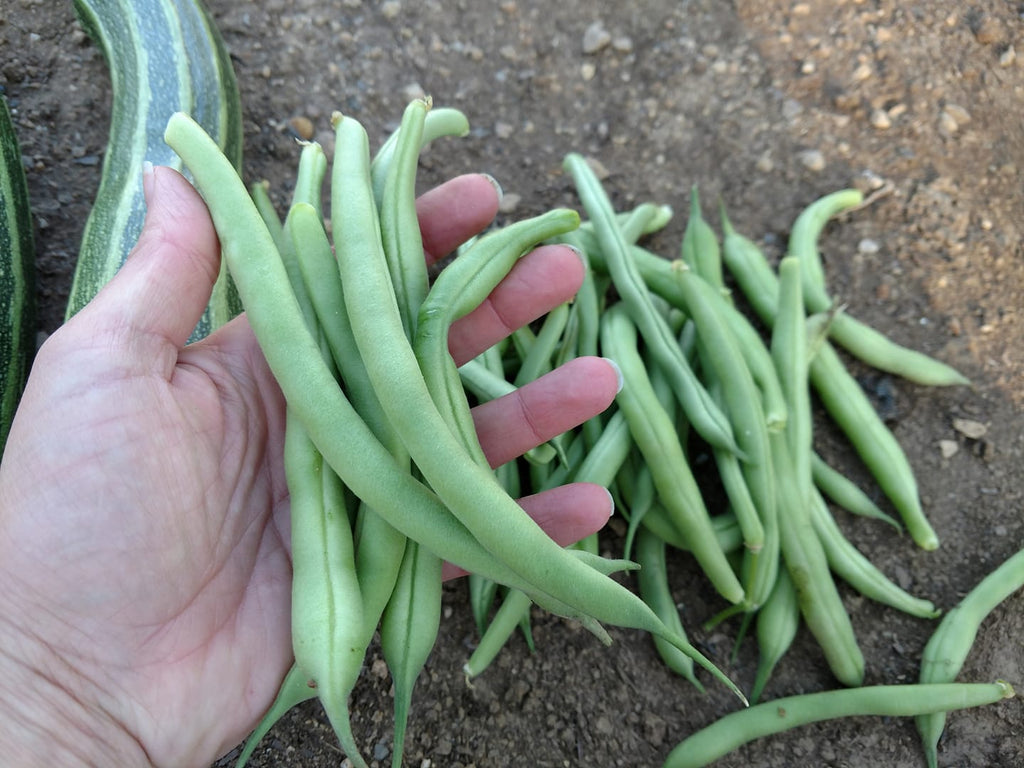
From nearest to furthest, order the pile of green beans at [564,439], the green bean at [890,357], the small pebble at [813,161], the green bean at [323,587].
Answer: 1. the green bean at [323,587]
2. the pile of green beans at [564,439]
3. the green bean at [890,357]
4. the small pebble at [813,161]

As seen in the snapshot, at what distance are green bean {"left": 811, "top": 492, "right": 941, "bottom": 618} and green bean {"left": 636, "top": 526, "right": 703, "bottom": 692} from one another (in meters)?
0.54

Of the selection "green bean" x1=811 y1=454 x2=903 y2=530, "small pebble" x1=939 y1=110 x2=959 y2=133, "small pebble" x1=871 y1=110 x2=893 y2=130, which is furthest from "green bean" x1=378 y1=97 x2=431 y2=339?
"small pebble" x1=939 y1=110 x2=959 y2=133

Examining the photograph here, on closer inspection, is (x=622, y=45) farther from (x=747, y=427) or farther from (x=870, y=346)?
(x=747, y=427)

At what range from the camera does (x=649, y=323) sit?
263cm

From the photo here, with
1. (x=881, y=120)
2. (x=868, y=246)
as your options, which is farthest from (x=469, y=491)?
(x=881, y=120)

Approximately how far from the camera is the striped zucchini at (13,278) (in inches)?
101

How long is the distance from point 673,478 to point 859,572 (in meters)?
0.77

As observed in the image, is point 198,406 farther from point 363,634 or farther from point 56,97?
point 56,97

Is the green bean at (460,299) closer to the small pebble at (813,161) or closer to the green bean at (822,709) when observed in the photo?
the green bean at (822,709)

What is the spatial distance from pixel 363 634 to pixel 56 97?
9.35ft

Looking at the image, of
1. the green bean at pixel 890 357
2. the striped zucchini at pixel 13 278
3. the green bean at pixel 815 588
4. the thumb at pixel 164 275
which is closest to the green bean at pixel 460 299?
the thumb at pixel 164 275

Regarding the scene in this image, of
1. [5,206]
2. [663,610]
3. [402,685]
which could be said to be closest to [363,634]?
[402,685]

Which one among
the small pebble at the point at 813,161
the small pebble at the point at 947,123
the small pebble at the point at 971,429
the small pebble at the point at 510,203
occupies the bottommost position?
the small pebble at the point at 971,429

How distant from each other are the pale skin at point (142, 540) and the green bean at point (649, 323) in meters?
1.32
